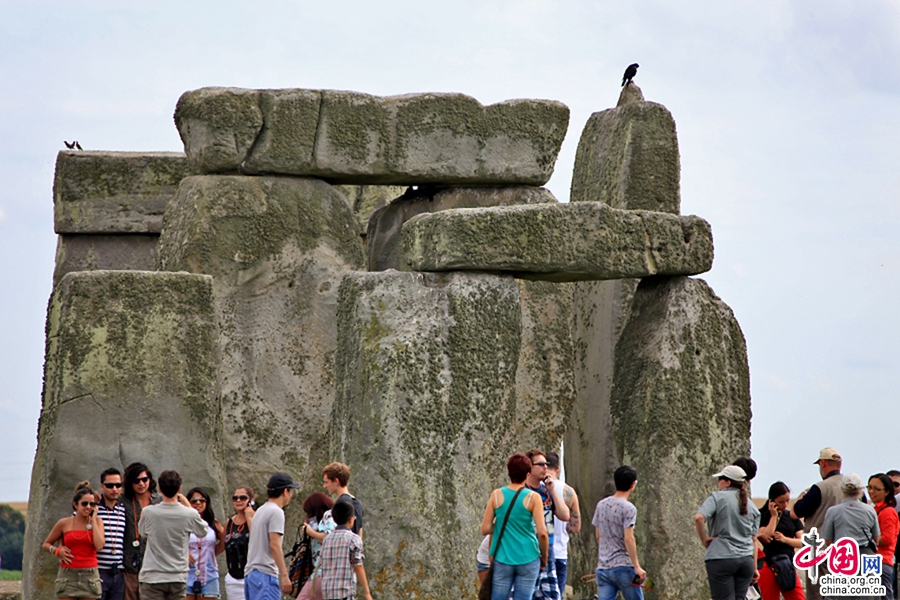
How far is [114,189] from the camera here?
15.6m

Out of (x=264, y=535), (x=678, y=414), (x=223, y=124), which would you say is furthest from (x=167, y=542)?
(x=223, y=124)

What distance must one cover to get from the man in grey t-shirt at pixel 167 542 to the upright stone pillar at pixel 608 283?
3.92m

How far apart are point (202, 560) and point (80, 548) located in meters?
0.76

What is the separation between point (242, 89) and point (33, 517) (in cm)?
424

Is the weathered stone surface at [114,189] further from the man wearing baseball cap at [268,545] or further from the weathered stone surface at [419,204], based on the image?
the man wearing baseball cap at [268,545]

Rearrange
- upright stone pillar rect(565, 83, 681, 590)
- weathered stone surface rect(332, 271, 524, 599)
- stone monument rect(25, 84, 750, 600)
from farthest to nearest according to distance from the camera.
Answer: upright stone pillar rect(565, 83, 681, 590), stone monument rect(25, 84, 750, 600), weathered stone surface rect(332, 271, 524, 599)

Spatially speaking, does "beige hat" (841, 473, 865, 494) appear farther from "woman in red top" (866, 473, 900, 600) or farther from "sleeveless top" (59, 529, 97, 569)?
"sleeveless top" (59, 529, 97, 569)

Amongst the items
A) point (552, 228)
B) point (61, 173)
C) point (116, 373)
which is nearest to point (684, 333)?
point (552, 228)

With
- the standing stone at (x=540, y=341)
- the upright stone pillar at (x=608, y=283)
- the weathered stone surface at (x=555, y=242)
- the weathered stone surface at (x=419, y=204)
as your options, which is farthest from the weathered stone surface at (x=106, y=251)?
the weathered stone surface at (x=555, y=242)

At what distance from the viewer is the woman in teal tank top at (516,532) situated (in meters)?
7.94

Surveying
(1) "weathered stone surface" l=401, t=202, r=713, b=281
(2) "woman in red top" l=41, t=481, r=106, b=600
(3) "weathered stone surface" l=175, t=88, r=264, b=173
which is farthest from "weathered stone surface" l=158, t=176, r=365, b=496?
(2) "woman in red top" l=41, t=481, r=106, b=600

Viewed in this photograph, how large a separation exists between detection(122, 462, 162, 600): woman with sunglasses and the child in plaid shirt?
1.49 metres

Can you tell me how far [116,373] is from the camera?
385 inches

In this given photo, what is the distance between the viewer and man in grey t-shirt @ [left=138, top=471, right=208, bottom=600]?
8453mm
